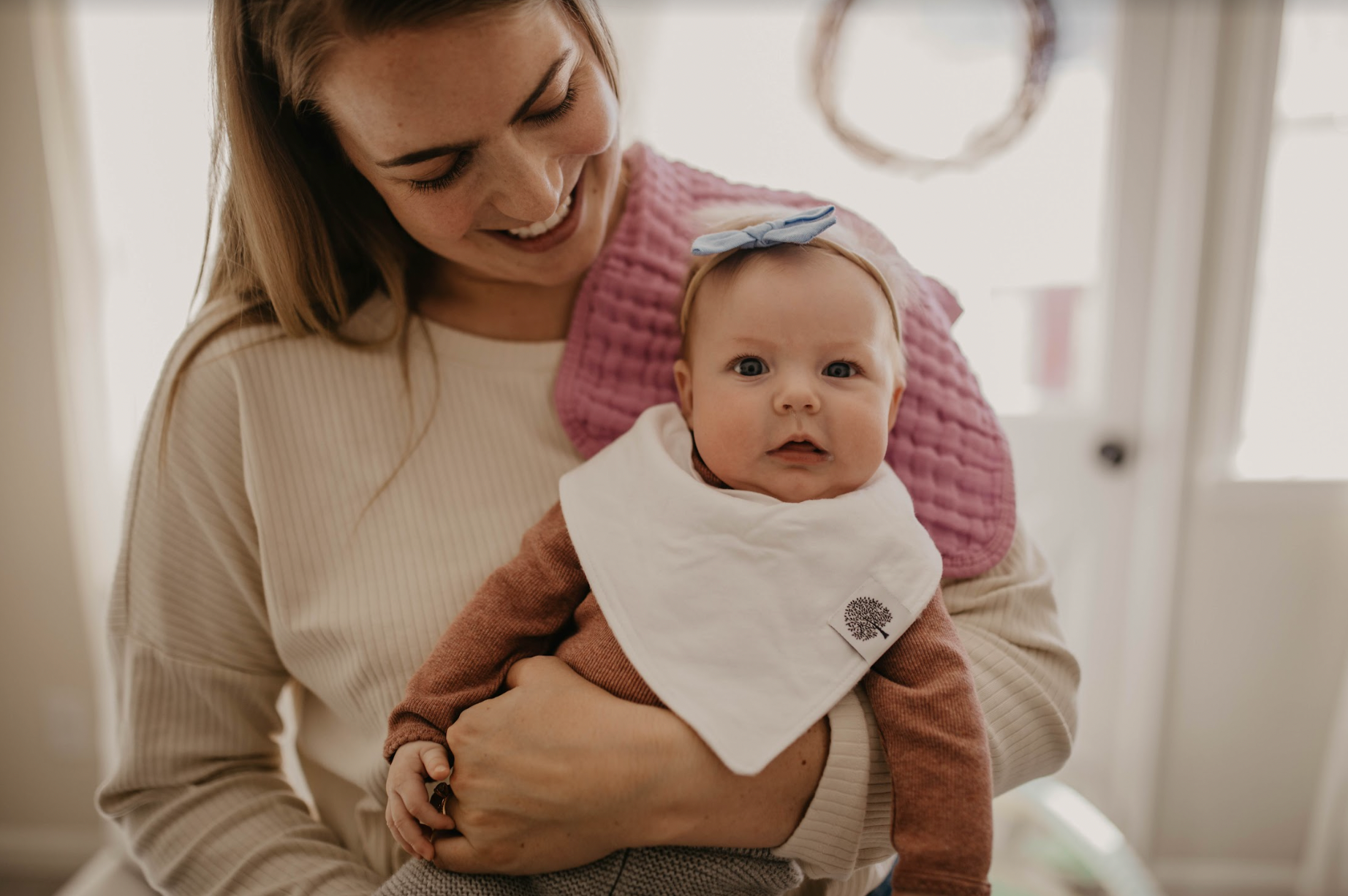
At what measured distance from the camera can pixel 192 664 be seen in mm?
990

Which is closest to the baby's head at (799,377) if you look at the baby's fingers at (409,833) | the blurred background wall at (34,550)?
the baby's fingers at (409,833)

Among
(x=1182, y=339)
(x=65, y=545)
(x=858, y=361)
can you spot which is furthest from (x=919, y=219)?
(x=65, y=545)

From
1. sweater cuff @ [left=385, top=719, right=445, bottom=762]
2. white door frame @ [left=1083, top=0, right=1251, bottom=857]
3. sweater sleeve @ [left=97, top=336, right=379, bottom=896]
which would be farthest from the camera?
white door frame @ [left=1083, top=0, right=1251, bottom=857]

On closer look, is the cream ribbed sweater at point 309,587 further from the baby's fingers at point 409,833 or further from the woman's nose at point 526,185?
the woman's nose at point 526,185

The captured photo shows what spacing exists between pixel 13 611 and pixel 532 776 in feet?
7.36

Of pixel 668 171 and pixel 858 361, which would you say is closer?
pixel 858 361

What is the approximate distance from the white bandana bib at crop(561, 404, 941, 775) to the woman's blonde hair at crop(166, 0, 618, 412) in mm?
364

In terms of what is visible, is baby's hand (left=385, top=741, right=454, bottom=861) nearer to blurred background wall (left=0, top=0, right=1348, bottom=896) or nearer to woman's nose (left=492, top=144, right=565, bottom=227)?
woman's nose (left=492, top=144, right=565, bottom=227)

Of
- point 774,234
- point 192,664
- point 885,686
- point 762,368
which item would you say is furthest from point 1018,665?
point 192,664

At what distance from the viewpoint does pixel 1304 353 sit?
2.08m

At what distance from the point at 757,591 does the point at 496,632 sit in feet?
0.90

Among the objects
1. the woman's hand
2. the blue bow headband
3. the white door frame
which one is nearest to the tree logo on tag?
the woman's hand

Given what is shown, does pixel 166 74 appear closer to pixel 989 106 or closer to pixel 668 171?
pixel 668 171

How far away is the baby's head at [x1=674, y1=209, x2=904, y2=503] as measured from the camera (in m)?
0.89
